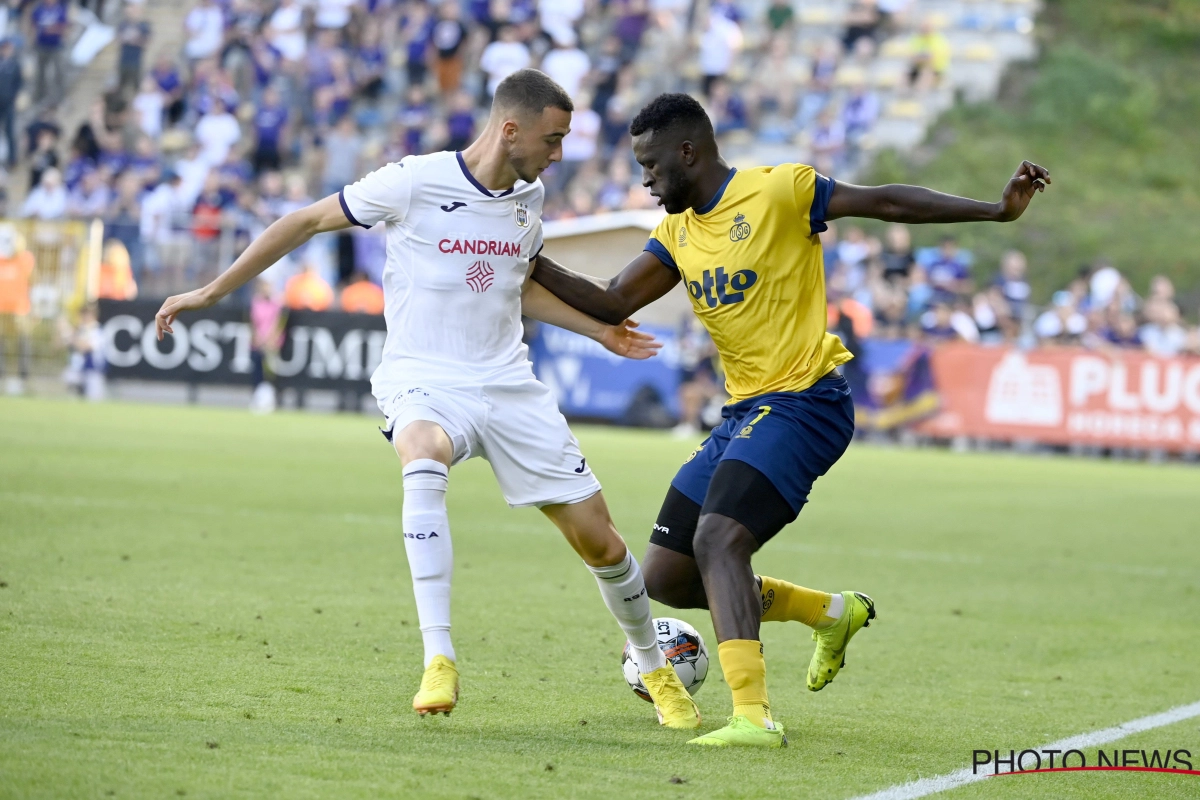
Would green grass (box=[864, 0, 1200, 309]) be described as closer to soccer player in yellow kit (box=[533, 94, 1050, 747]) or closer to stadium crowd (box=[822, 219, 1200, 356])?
stadium crowd (box=[822, 219, 1200, 356])

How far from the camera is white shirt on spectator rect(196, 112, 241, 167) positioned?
29141 mm

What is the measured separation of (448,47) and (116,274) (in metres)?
8.40

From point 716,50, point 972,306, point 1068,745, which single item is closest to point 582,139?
point 716,50

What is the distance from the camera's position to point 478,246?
5.65 m

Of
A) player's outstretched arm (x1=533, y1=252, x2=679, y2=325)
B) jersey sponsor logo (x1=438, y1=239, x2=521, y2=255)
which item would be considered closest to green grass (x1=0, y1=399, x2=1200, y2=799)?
player's outstretched arm (x1=533, y1=252, x2=679, y2=325)

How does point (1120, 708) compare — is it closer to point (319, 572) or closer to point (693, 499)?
point (693, 499)

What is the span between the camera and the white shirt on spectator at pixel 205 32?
31.7 meters

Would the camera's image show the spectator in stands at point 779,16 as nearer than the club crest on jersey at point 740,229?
No

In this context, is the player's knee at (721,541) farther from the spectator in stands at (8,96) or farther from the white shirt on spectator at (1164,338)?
the spectator in stands at (8,96)

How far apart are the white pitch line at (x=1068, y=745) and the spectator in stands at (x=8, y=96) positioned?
93.2ft

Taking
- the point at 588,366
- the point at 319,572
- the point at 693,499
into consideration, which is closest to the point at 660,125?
the point at 693,499

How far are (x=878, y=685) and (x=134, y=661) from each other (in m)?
2.92

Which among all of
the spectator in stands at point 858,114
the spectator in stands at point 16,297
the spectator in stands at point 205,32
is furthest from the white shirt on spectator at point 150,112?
the spectator in stands at point 858,114

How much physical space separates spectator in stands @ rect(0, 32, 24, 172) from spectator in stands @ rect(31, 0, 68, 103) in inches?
48.9
